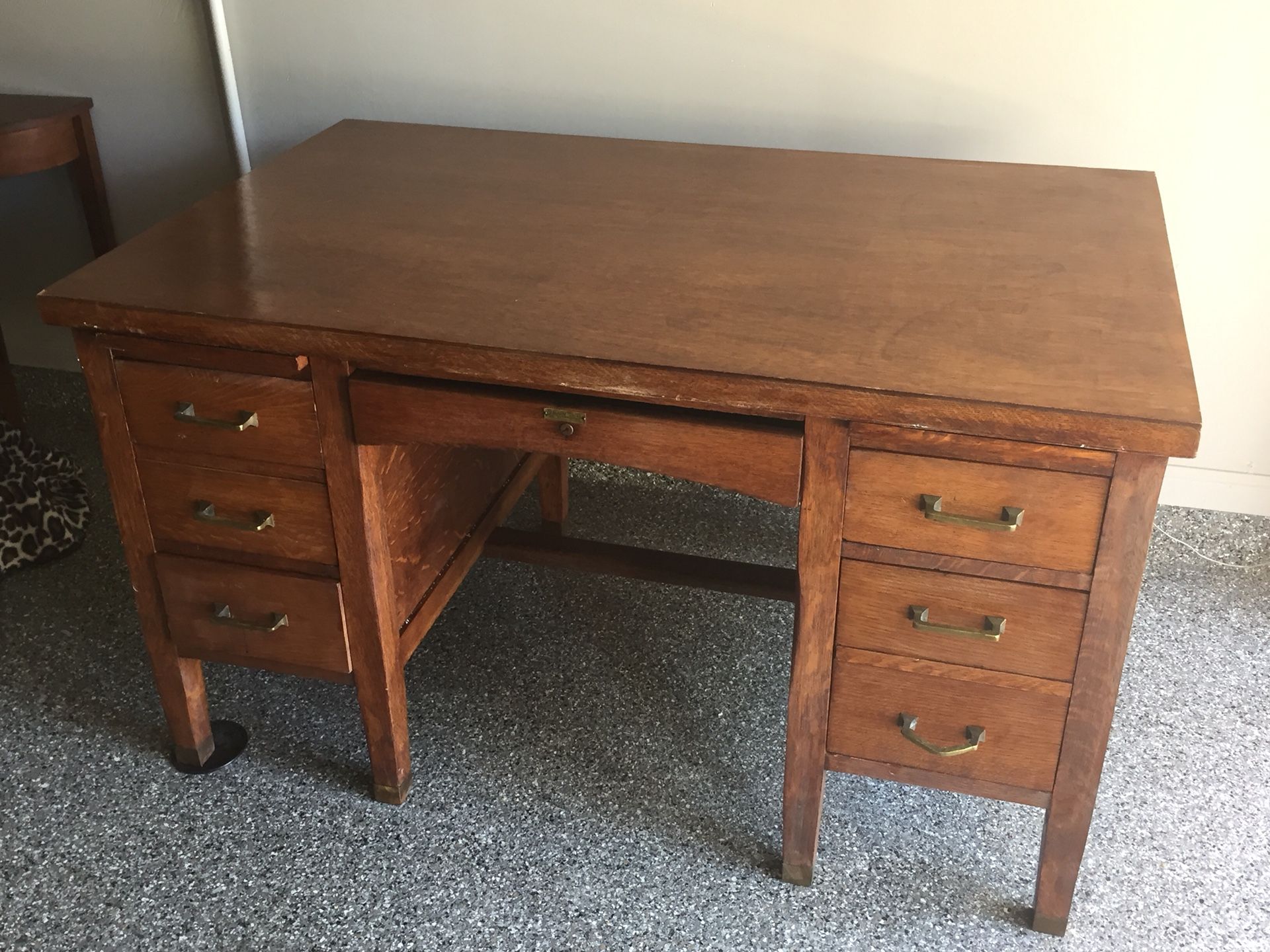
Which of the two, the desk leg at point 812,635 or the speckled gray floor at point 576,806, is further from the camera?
the speckled gray floor at point 576,806

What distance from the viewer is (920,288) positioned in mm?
1327

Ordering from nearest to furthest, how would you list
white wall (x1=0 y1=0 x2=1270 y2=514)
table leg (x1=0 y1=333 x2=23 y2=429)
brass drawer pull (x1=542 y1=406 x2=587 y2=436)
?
brass drawer pull (x1=542 y1=406 x2=587 y2=436), white wall (x1=0 y1=0 x2=1270 y2=514), table leg (x1=0 y1=333 x2=23 y2=429)

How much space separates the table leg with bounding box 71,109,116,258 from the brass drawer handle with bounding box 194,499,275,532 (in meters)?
0.92

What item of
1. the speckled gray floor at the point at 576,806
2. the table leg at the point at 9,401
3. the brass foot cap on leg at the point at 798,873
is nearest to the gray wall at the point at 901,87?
the speckled gray floor at the point at 576,806

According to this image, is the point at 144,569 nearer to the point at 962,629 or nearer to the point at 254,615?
the point at 254,615

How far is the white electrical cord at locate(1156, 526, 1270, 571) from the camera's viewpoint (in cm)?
205

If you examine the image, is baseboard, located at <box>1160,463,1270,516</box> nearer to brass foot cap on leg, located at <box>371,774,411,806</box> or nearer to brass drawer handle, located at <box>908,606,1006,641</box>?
brass drawer handle, located at <box>908,606,1006,641</box>

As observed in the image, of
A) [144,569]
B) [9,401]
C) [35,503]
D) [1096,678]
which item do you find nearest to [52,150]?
[9,401]

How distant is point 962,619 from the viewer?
1.25 meters

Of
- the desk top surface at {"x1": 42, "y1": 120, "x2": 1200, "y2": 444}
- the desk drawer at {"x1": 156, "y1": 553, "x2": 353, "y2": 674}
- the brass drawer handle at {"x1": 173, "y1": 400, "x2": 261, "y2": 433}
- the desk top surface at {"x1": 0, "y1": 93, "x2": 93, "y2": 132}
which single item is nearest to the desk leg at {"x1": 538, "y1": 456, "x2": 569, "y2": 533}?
the desk top surface at {"x1": 42, "y1": 120, "x2": 1200, "y2": 444}

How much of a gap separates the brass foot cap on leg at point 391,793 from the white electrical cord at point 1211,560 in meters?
1.39

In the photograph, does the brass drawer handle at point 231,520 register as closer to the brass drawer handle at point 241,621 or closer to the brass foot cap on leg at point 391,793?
the brass drawer handle at point 241,621

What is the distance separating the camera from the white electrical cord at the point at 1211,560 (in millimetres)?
2049

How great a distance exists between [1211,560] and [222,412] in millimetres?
1669
